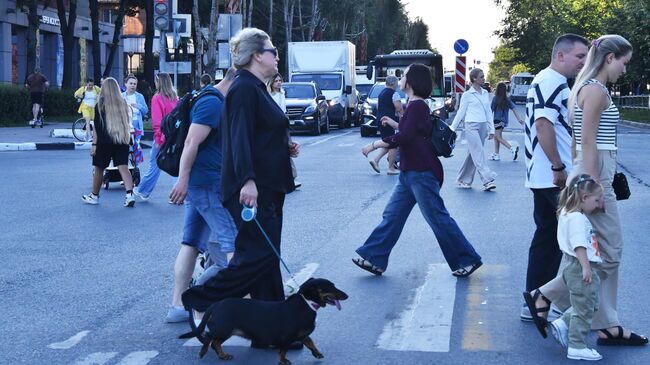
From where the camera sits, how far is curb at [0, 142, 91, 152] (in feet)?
83.9

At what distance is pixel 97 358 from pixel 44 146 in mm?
20888

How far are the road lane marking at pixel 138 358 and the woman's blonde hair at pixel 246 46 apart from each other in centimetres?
164

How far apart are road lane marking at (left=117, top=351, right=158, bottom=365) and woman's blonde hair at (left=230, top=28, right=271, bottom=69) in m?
1.64

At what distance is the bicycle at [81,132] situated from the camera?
27953 mm

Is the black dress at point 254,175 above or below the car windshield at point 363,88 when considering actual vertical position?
above

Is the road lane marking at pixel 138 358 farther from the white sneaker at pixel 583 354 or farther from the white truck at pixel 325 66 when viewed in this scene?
the white truck at pixel 325 66

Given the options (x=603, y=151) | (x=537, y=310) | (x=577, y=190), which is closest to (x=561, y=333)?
(x=537, y=310)

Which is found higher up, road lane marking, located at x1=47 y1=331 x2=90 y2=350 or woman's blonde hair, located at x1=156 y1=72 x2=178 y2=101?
woman's blonde hair, located at x1=156 y1=72 x2=178 y2=101

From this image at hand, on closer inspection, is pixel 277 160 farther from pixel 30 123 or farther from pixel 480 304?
pixel 30 123

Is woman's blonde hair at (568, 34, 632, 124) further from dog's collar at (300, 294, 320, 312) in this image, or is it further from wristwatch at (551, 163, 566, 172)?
dog's collar at (300, 294, 320, 312)

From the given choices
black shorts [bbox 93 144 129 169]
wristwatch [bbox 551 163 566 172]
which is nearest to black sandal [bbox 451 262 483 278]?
wristwatch [bbox 551 163 566 172]

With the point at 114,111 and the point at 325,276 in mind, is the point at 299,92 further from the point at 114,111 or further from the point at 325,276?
the point at 325,276

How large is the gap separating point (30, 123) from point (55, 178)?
686 inches

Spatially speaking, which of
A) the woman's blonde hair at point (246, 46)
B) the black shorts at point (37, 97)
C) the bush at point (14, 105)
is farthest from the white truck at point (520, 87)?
the woman's blonde hair at point (246, 46)
